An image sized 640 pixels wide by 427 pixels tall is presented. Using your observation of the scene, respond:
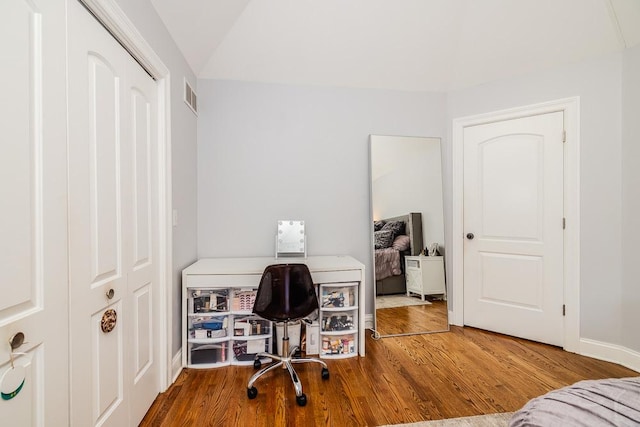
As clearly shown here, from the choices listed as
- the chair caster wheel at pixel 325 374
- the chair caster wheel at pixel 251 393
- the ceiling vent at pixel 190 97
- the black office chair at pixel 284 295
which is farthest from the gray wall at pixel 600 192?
the ceiling vent at pixel 190 97

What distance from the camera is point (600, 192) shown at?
7.48ft

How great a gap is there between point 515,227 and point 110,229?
10.3 ft

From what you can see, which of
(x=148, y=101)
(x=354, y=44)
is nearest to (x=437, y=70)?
(x=354, y=44)

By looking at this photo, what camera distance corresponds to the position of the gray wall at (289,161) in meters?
2.61

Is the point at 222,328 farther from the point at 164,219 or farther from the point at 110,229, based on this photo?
the point at 110,229

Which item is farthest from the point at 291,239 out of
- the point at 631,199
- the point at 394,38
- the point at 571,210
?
the point at 631,199

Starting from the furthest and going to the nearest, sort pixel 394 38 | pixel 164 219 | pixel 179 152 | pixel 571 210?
1. pixel 394 38
2. pixel 571 210
3. pixel 179 152
4. pixel 164 219

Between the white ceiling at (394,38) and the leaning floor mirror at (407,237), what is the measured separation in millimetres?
743

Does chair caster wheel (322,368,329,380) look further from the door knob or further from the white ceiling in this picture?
the white ceiling

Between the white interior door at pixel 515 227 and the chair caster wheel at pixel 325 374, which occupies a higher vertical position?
the white interior door at pixel 515 227

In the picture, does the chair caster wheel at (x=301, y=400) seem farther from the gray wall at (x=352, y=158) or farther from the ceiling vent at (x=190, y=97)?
the ceiling vent at (x=190, y=97)

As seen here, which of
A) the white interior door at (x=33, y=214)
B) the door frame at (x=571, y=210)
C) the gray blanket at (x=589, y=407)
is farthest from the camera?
the door frame at (x=571, y=210)

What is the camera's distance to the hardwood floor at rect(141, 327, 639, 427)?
1.62 m

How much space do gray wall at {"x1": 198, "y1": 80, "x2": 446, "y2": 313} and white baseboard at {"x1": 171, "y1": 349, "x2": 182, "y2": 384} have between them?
2.86 feet
